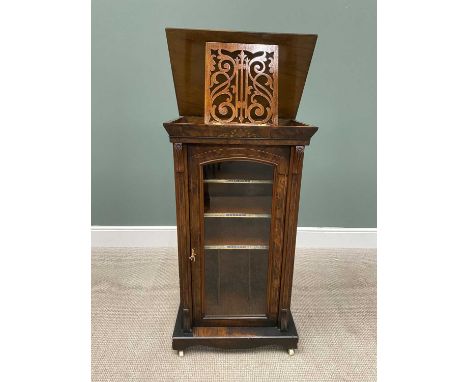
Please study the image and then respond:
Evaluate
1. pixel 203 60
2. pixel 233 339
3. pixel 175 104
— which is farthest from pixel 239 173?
pixel 175 104

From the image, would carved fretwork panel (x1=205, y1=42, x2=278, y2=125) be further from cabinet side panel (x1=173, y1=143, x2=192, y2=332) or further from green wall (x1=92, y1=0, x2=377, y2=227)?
green wall (x1=92, y1=0, x2=377, y2=227)

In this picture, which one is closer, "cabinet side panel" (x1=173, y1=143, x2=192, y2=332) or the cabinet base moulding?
"cabinet side panel" (x1=173, y1=143, x2=192, y2=332)

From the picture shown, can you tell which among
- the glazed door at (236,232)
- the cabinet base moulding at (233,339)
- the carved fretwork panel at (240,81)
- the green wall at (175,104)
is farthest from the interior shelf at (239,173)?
the green wall at (175,104)

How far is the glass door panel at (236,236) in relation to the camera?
120cm

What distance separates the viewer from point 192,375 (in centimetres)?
119

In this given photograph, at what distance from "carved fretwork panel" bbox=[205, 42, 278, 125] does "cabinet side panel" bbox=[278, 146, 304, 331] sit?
0.15m

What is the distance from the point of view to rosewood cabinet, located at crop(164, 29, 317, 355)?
1.14 meters

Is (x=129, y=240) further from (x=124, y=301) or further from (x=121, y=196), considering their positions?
(x=124, y=301)

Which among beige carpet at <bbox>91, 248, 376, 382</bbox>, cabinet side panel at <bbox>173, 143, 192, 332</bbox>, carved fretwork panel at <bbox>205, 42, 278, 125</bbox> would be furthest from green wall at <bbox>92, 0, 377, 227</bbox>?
cabinet side panel at <bbox>173, 143, 192, 332</bbox>

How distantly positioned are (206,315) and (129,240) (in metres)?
0.97

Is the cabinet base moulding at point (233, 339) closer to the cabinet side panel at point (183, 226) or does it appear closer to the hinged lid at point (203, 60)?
the cabinet side panel at point (183, 226)

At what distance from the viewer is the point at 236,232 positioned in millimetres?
1279

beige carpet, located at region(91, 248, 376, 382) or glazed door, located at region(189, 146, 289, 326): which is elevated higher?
glazed door, located at region(189, 146, 289, 326)

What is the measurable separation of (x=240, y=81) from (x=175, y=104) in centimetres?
84
